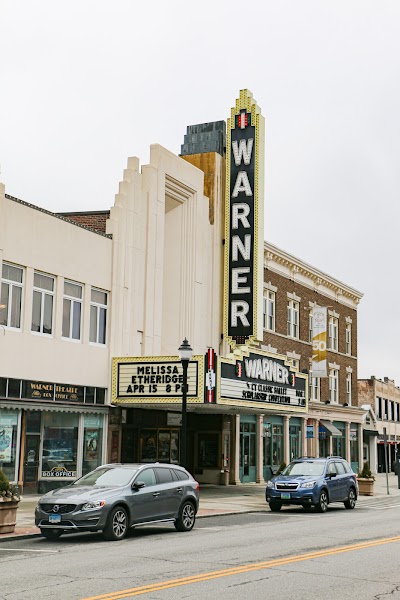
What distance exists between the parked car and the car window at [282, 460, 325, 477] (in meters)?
7.16

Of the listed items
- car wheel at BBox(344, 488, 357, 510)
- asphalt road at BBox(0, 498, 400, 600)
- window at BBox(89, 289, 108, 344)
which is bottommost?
asphalt road at BBox(0, 498, 400, 600)

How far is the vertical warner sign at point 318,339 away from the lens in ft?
149

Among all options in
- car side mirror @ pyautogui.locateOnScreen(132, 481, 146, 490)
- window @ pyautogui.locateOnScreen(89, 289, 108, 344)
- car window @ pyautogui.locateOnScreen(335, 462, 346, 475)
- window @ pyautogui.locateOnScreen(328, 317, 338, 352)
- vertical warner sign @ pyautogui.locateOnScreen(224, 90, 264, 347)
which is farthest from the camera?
window @ pyautogui.locateOnScreen(328, 317, 338, 352)

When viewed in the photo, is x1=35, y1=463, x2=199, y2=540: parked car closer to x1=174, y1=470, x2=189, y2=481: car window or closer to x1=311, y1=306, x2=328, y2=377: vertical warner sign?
x1=174, y1=470, x2=189, y2=481: car window

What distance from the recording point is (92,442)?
1136 inches

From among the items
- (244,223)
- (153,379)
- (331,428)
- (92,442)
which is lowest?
(92,442)

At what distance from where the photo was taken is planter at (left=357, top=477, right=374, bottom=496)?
35.0m

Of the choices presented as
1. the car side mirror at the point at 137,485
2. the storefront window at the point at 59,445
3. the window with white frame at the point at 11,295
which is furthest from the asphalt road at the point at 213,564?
the window with white frame at the point at 11,295

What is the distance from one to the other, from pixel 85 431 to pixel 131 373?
2534mm

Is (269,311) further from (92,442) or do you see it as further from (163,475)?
(163,475)

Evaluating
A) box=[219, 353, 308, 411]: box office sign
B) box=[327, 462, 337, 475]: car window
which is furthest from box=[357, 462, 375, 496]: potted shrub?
box=[327, 462, 337, 475]: car window

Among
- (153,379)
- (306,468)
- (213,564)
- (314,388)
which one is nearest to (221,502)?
(306,468)

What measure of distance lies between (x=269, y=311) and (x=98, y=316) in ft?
49.4

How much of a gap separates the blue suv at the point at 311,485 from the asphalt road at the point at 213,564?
4204 mm
